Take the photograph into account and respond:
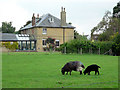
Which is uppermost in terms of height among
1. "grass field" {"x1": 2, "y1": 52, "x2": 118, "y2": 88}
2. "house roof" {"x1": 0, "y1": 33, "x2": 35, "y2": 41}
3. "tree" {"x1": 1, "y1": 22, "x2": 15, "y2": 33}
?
"tree" {"x1": 1, "y1": 22, "x2": 15, "y2": 33}

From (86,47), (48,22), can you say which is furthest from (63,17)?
(86,47)

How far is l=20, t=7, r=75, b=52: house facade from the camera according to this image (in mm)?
58688

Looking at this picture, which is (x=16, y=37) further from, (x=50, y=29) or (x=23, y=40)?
(x=50, y=29)

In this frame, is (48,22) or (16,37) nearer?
(16,37)

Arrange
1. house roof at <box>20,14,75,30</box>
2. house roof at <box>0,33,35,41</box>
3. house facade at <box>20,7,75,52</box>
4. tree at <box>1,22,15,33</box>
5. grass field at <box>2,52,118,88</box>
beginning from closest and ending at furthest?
grass field at <box>2,52,118,88</box>
house roof at <box>0,33,35,41</box>
house facade at <box>20,7,75,52</box>
house roof at <box>20,14,75,30</box>
tree at <box>1,22,15,33</box>

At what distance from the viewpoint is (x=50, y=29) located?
60.2 meters

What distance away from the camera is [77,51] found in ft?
139

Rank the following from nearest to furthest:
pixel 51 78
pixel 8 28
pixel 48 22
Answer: pixel 51 78
pixel 48 22
pixel 8 28

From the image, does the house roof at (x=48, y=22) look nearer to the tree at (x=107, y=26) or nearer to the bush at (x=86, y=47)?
the tree at (x=107, y=26)

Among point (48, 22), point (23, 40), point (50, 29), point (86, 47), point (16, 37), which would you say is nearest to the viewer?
point (86, 47)

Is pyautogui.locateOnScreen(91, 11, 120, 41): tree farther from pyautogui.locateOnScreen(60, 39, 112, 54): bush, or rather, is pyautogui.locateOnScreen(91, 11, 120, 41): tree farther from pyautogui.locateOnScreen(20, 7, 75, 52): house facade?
pyautogui.locateOnScreen(60, 39, 112, 54): bush

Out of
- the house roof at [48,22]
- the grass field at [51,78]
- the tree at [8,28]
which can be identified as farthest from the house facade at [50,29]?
the grass field at [51,78]

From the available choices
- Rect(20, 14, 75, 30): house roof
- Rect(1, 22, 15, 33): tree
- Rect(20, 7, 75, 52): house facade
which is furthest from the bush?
Rect(1, 22, 15, 33): tree

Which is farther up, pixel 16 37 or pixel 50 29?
pixel 50 29
